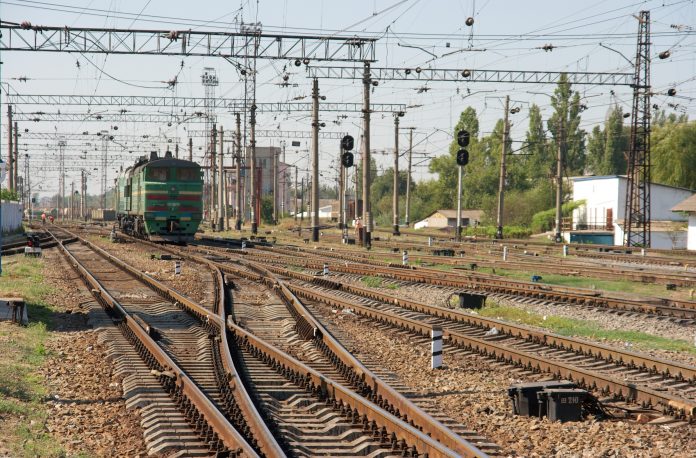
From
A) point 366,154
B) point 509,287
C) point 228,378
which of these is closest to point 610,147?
point 366,154

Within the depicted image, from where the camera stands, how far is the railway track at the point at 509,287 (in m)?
18.3

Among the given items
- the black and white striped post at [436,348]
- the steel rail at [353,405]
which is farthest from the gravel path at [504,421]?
the steel rail at [353,405]

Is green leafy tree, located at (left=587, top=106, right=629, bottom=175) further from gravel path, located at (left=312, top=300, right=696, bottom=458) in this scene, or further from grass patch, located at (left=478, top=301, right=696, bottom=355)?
gravel path, located at (left=312, top=300, right=696, bottom=458)

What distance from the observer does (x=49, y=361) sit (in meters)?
12.4

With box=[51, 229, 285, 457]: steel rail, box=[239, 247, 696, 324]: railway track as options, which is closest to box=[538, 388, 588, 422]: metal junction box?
box=[51, 229, 285, 457]: steel rail

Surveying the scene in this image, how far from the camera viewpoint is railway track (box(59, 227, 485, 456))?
7.75 m

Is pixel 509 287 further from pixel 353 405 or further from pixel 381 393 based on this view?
pixel 353 405

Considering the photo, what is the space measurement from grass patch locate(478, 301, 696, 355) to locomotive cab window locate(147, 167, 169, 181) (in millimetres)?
23388

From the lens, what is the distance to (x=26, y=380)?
36.0 feet

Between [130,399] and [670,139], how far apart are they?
6571cm

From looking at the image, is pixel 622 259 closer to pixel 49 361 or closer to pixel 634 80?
pixel 634 80

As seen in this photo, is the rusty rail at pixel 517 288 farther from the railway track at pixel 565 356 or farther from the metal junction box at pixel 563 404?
the metal junction box at pixel 563 404

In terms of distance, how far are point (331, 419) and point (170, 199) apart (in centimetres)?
3208

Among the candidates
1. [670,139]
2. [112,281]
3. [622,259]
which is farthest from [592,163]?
[112,281]
